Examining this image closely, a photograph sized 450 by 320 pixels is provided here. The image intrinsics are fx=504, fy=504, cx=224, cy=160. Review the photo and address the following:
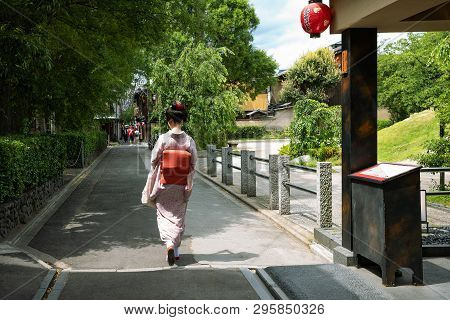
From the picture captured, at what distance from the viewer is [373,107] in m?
5.71

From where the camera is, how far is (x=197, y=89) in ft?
89.9

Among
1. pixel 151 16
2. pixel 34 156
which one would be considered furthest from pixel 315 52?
pixel 34 156

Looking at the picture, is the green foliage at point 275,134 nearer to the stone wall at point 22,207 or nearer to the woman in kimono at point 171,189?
the stone wall at point 22,207

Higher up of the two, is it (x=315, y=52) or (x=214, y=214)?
(x=315, y=52)

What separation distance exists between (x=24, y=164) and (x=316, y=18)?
5742 mm

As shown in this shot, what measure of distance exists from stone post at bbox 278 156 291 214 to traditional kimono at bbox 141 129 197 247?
353cm

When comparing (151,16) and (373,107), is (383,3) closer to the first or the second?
(373,107)

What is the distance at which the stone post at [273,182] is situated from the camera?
1000 cm

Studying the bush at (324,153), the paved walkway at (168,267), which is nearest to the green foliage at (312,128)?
the bush at (324,153)

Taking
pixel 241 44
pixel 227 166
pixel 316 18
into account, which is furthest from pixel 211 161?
pixel 241 44

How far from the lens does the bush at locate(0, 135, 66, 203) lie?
7.61 m

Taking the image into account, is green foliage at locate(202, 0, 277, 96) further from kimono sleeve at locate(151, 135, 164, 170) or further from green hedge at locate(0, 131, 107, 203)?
kimono sleeve at locate(151, 135, 164, 170)

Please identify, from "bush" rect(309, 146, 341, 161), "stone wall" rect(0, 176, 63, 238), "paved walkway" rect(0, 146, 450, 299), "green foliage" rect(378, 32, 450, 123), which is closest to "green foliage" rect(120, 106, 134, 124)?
"bush" rect(309, 146, 341, 161)
